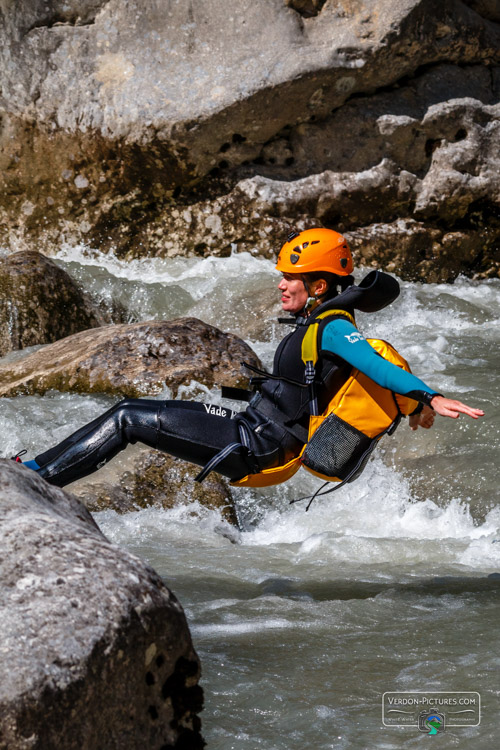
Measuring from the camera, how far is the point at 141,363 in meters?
6.71

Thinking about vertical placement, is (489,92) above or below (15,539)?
above

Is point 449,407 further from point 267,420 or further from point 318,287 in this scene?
point 318,287

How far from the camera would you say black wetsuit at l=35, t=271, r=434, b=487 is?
405 centimetres

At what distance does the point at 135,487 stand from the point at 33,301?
288 cm

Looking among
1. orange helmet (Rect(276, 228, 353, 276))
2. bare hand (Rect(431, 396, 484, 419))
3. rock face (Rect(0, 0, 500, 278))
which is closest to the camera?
bare hand (Rect(431, 396, 484, 419))

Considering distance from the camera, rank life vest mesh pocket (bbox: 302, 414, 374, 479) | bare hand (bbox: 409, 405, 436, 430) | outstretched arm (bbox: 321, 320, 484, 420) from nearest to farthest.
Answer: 1. outstretched arm (bbox: 321, 320, 484, 420)
2. life vest mesh pocket (bbox: 302, 414, 374, 479)
3. bare hand (bbox: 409, 405, 436, 430)

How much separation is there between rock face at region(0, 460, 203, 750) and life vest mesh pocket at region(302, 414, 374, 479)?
1.73 metres

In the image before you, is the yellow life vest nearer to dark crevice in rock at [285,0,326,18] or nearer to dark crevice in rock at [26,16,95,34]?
dark crevice in rock at [285,0,326,18]

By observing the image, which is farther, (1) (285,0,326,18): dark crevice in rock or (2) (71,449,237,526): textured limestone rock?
(1) (285,0,326,18): dark crevice in rock

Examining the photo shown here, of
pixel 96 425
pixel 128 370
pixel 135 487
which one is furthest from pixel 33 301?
pixel 96 425

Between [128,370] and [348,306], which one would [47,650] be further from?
[128,370]

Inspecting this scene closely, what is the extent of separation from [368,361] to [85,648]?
2121mm

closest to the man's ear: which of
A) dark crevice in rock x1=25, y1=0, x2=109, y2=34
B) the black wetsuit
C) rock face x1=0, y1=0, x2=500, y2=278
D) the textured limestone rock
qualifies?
the black wetsuit

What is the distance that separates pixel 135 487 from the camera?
5871 millimetres
